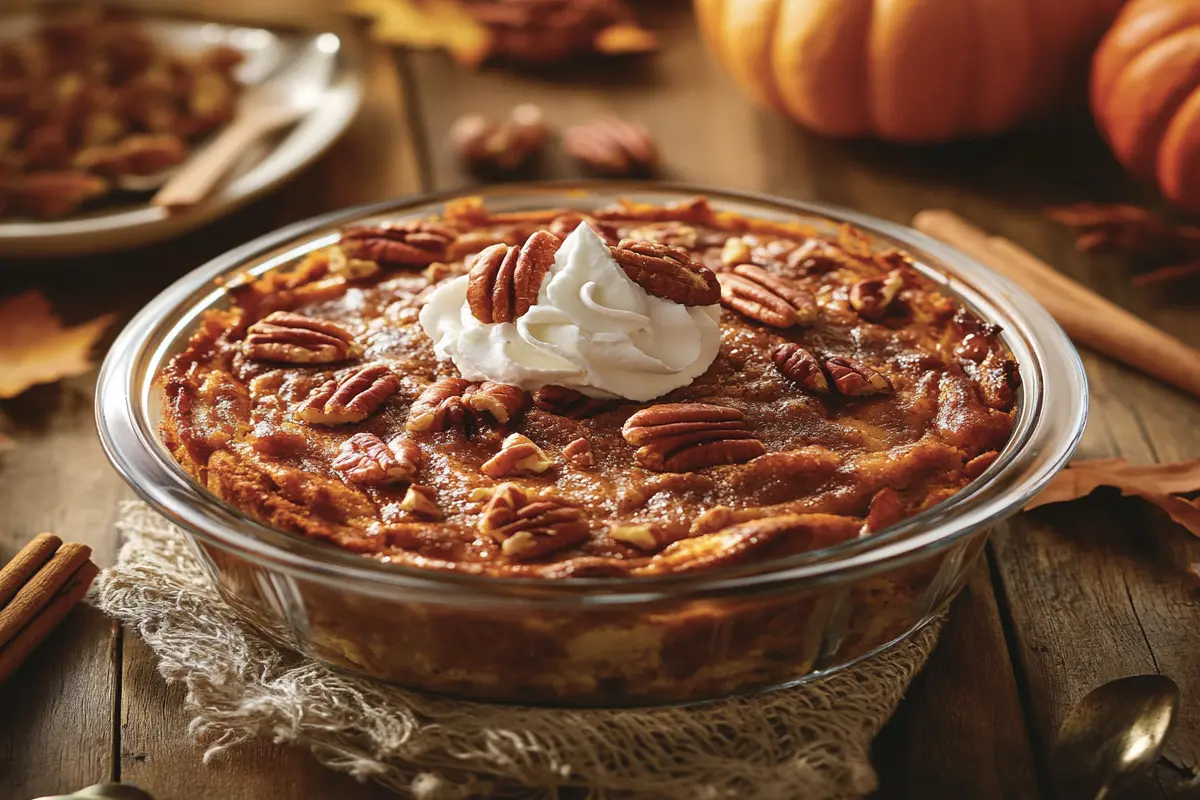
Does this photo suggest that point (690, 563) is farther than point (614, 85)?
No

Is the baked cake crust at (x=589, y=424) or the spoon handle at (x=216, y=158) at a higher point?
the baked cake crust at (x=589, y=424)

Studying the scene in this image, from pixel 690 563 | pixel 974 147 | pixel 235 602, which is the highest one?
pixel 690 563

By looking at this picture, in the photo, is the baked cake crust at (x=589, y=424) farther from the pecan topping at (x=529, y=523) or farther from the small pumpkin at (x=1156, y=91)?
the small pumpkin at (x=1156, y=91)

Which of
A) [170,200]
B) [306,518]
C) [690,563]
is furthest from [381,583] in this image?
[170,200]

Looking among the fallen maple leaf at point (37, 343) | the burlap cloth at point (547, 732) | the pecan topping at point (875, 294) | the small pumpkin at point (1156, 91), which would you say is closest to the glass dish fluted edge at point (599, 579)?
the pecan topping at point (875, 294)

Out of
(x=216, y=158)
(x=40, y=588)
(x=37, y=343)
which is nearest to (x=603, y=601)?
(x=40, y=588)

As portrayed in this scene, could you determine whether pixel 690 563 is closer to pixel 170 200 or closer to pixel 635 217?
pixel 635 217

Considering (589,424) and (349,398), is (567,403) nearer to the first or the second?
(589,424)
